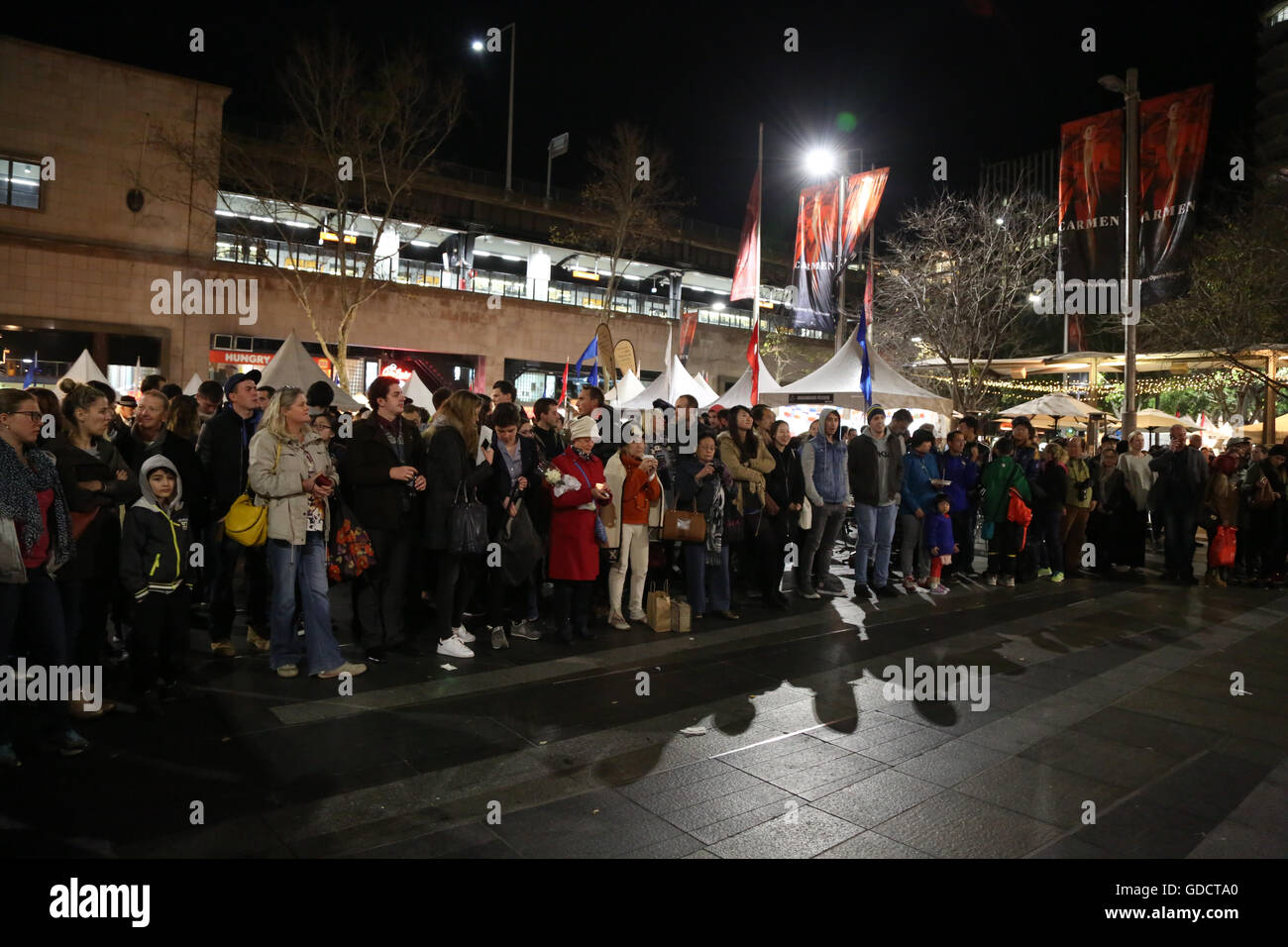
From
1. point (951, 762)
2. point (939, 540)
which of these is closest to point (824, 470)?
point (939, 540)

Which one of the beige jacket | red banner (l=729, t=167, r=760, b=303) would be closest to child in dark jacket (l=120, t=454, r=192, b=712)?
the beige jacket

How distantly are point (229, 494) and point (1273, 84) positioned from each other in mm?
104268

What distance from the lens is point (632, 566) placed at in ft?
26.0

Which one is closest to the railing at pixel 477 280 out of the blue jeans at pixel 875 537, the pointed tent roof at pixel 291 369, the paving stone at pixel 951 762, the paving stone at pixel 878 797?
the pointed tent roof at pixel 291 369

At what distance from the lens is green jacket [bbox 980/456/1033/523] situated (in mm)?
10734

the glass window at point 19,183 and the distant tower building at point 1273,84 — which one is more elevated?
the distant tower building at point 1273,84

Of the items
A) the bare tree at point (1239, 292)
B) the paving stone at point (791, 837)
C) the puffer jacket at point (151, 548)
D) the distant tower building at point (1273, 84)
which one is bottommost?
the paving stone at point (791, 837)

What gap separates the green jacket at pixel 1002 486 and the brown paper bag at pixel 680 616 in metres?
5.44

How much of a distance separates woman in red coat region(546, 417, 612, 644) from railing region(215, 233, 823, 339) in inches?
781

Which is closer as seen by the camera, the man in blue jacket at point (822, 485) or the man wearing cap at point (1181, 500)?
the man in blue jacket at point (822, 485)

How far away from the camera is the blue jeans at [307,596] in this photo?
18.5 ft
